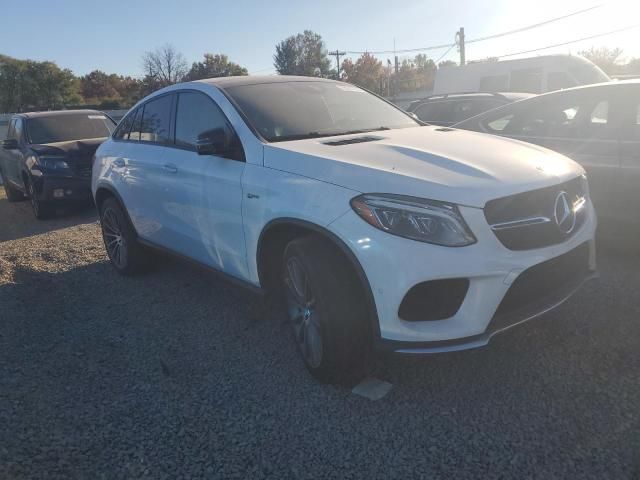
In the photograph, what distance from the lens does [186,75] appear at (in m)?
74.2

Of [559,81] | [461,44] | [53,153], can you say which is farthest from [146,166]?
[461,44]

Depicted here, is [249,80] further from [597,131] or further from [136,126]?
[597,131]

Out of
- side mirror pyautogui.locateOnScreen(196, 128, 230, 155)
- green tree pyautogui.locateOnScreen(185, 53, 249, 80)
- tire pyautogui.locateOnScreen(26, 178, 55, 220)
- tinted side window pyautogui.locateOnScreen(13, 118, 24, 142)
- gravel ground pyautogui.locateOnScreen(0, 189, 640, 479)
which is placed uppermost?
green tree pyautogui.locateOnScreen(185, 53, 249, 80)

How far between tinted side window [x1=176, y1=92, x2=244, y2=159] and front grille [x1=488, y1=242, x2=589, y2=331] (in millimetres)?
1903

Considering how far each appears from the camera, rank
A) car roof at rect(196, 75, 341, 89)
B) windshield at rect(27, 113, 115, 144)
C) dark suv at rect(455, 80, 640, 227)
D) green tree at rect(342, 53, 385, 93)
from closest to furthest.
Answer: car roof at rect(196, 75, 341, 89)
dark suv at rect(455, 80, 640, 227)
windshield at rect(27, 113, 115, 144)
green tree at rect(342, 53, 385, 93)

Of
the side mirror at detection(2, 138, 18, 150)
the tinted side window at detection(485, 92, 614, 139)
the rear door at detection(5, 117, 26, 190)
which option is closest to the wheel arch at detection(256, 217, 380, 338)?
the tinted side window at detection(485, 92, 614, 139)

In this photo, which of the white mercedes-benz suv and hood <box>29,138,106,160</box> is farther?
hood <box>29,138,106,160</box>

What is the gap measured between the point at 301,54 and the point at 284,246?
86.9 metres

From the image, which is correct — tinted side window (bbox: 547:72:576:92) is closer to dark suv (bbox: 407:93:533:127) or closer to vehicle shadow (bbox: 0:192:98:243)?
dark suv (bbox: 407:93:533:127)

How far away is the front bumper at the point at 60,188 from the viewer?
8.41m

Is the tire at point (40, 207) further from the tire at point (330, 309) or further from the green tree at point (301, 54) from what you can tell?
the green tree at point (301, 54)

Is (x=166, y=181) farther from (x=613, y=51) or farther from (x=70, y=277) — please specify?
(x=613, y=51)

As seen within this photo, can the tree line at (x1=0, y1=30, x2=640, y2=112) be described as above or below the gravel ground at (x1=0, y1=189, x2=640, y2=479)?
above

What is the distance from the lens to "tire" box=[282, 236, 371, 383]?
2820mm
